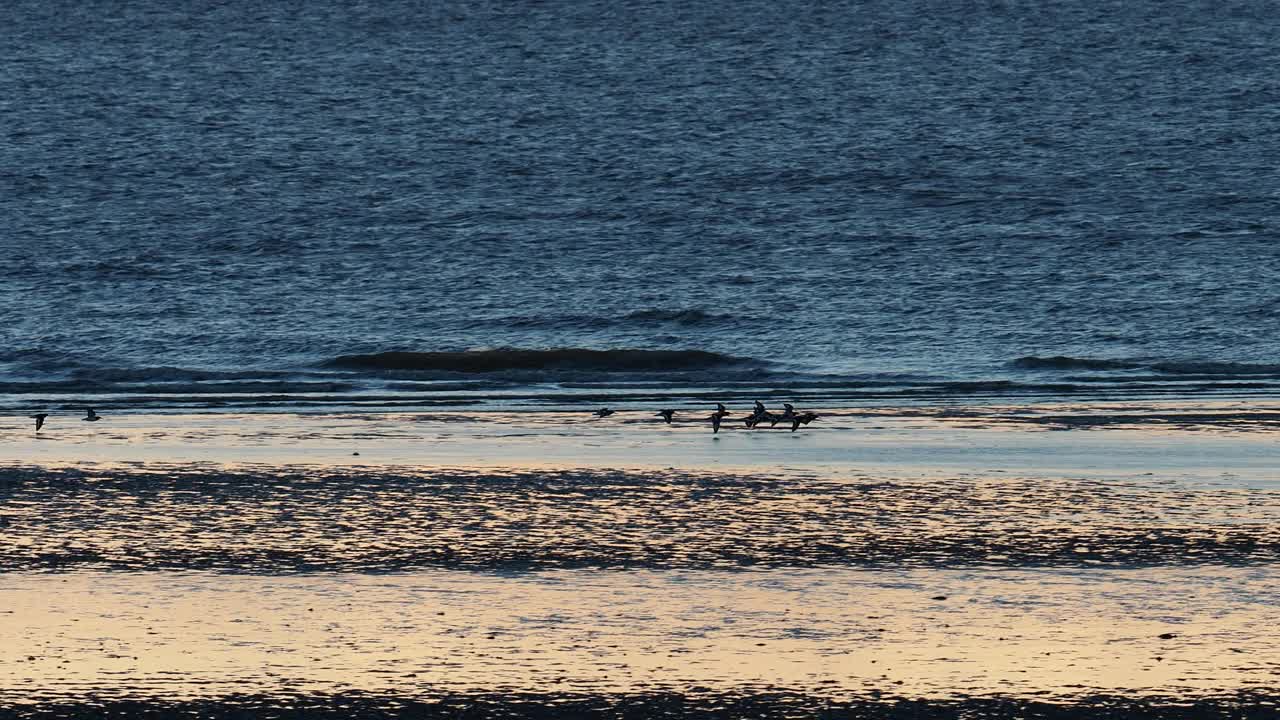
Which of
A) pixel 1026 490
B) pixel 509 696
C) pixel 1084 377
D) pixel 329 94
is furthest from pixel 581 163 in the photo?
pixel 509 696

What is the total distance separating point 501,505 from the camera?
1097 cm

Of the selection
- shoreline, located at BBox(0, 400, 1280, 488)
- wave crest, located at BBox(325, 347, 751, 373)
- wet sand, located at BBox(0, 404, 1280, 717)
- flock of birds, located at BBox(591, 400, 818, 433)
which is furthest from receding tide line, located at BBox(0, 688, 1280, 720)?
wave crest, located at BBox(325, 347, 751, 373)

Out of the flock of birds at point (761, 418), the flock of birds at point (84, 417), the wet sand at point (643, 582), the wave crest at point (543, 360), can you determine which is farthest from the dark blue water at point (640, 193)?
the wet sand at point (643, 582)

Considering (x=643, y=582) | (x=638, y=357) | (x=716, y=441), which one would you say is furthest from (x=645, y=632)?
(x=638, y=357)

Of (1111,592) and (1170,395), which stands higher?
(1170,395)

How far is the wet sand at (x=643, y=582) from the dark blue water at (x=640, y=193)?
399 inches

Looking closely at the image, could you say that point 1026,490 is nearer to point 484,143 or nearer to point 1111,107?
point 484,143

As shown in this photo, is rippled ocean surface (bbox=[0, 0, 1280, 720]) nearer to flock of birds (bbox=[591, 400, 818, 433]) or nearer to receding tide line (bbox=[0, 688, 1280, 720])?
receding tide line (bbox=[0, 688, 1280, 720])

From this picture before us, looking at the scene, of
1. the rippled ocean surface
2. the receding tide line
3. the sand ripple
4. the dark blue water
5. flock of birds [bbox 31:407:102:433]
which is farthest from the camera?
the dark blue water

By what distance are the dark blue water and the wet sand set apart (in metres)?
10.1

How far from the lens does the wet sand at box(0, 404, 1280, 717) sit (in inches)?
264

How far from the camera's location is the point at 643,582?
27.9 ft

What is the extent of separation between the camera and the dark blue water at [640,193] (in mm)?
30922

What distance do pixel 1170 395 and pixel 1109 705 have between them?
14704mm
